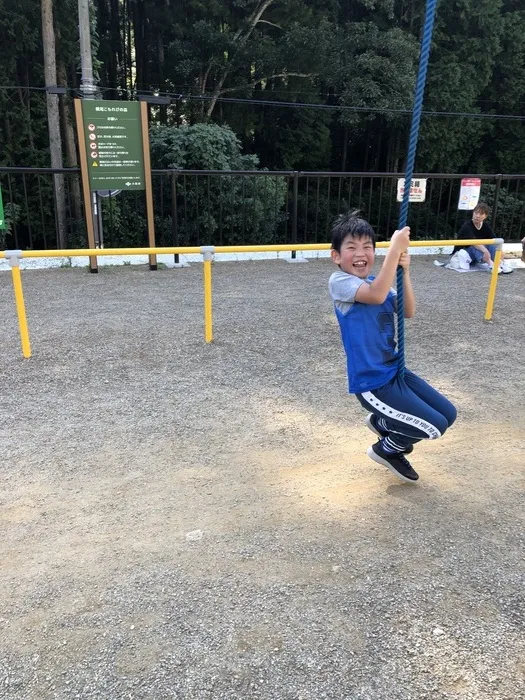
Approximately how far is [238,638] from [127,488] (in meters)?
1.20

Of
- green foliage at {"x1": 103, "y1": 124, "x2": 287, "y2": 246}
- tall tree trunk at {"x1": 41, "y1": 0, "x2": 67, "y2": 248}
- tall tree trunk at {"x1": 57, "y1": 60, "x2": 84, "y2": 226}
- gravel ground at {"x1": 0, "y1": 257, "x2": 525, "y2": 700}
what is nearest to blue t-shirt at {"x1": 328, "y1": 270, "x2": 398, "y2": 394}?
gravel ground at {"x1": 0, "y1": 257, "x2": 525, "y2": 700}

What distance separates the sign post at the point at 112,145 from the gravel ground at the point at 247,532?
11.2 feet

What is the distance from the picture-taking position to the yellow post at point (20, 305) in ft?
15.4

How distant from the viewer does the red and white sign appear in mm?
10609

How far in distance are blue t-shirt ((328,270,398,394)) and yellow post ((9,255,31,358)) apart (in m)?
3.03

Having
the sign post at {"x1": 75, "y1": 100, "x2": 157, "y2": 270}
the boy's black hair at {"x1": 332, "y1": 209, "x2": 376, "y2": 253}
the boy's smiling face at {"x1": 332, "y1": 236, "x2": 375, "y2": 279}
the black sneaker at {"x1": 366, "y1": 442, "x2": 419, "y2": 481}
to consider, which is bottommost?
the black sneaker at {"x1": 366, "y1": 442, "x2": 419, "y2": 481}

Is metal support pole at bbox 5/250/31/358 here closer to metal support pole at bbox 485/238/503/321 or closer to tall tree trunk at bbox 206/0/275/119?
metal support pole at bbox 485/238/503/321

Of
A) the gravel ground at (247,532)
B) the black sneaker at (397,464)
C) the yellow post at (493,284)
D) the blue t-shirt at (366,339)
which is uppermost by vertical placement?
the blue t-shirt at (366,339)

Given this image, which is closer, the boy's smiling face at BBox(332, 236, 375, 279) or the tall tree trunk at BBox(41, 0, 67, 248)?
the boy's smiling face at BBox(332, 236, 375, 279)

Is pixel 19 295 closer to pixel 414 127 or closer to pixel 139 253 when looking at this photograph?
pixel 139 253

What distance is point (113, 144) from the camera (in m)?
7.91

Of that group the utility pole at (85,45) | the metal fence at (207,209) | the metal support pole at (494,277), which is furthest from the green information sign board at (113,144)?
the utility pole at (85,45)

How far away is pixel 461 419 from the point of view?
397 cm

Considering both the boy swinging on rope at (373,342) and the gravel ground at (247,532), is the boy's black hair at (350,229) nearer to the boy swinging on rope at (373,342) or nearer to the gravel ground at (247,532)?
the boy swinging on rope at (373,342)
